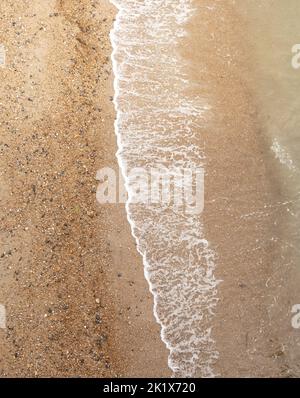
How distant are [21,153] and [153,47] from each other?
6.57ft

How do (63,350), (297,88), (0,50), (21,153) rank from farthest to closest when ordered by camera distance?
(297,88) < (0,50) < (21,153) < (63,350)

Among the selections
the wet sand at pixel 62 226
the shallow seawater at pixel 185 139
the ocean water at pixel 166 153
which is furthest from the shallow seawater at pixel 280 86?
the wet sand at pixel 62 226

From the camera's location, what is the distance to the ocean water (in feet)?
16.5

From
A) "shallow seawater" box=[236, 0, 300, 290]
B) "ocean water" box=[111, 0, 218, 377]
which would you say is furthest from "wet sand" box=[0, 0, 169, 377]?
"shallow seawater" box=[236, 0, 300, 290]

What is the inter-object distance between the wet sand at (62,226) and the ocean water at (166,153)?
5.8 inches

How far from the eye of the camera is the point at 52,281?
498 cm

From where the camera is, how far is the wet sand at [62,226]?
191 inches

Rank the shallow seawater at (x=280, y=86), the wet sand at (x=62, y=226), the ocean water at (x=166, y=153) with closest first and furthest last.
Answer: the wet sand at (x=62, y=226) < the ocean water at (x=166, y=153) < the shallow seawater at (x=280, y=86)

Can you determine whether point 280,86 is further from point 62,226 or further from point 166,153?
point 62,226

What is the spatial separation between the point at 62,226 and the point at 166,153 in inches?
52.2

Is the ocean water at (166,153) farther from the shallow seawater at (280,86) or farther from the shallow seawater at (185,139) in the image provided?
the shallow seawater at (280,86)
